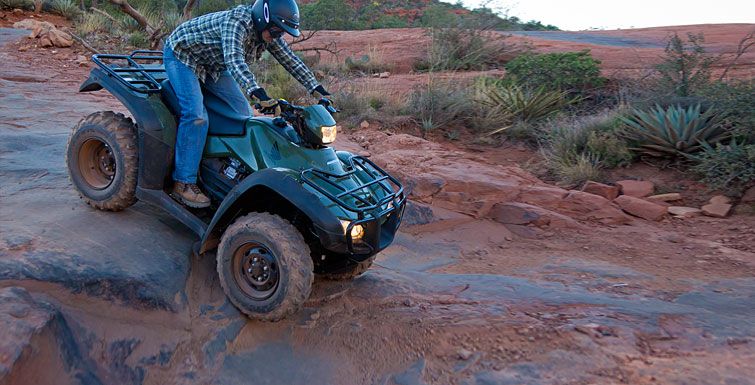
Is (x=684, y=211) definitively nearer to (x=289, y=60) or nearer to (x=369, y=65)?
(x=289, y=60)

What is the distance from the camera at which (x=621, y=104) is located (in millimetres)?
9281

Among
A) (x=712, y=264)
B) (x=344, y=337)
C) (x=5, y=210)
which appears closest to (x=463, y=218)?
(x=712, y=264)

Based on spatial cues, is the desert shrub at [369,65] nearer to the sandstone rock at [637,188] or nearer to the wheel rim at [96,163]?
the sandstone rock at [637,188]

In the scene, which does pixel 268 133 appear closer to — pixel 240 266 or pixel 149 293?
pixel 240 266

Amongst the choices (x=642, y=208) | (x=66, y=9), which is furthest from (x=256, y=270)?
(x=66, y=9)

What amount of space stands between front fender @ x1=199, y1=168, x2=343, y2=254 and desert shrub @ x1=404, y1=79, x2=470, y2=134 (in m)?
6.23

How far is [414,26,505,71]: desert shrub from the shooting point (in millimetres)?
14443

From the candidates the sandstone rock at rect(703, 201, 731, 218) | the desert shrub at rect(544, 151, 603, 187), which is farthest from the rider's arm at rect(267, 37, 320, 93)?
the sandstone rock at rect(703, 201, 731, 218)

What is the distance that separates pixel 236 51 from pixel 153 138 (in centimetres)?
93

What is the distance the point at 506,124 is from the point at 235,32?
6.74m

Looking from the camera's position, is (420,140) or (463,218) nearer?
(463,218)

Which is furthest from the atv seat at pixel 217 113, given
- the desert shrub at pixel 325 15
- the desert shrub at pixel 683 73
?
the desert shrub at pixel 325 15

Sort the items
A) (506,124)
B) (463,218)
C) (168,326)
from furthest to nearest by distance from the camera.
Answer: (506,124)
(463,218)
(168,326)

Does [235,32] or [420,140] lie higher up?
[235,32]
